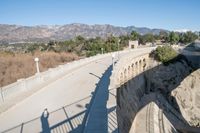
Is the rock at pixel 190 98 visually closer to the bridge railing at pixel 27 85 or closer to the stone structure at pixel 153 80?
the stone structure at pixel 153 80

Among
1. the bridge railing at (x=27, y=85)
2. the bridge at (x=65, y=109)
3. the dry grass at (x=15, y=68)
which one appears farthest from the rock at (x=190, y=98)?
the dry grass at (x=15, y=68)

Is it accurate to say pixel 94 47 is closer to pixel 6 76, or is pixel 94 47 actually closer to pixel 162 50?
pixel 162 50

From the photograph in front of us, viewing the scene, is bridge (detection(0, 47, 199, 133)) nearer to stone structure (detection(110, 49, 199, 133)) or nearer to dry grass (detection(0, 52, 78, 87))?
dry grass (detection(0, 52, 78, 87))

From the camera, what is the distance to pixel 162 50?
45.4m

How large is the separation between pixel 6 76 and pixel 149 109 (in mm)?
14299

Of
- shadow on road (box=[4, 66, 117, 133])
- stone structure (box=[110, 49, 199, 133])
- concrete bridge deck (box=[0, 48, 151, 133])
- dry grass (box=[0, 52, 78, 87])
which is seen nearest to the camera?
shadow on road (box=[4, 66, 117, 133])

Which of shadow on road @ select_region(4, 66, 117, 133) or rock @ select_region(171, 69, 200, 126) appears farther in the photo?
rock @ select_region(171, 69, 200, 126)

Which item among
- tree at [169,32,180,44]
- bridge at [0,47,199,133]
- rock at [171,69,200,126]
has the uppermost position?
bridge at [0,47,199,133]

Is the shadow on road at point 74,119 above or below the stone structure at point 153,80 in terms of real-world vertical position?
above

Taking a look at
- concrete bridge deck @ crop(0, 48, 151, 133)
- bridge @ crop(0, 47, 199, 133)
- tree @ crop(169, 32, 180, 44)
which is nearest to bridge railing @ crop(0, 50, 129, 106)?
bridge @ crop(0, 47, 199, 133)

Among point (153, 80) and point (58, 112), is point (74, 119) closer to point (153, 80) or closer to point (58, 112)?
point (58, 112)

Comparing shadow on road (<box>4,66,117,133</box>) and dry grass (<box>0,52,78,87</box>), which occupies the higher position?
shadow on road (<box>4,66,117,133</box>)

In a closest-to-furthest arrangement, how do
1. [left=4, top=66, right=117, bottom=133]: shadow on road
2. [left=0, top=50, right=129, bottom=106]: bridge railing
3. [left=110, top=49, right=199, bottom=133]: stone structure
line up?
[left=4, top=66, right=117, bottom=133]: shadow on road → [left=0, top=50, right=129, bottom=106]: bridge railing → [left=110, top=49, right=199, bottom=133]: stone structure

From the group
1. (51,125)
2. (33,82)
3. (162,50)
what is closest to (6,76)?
(33,82)
